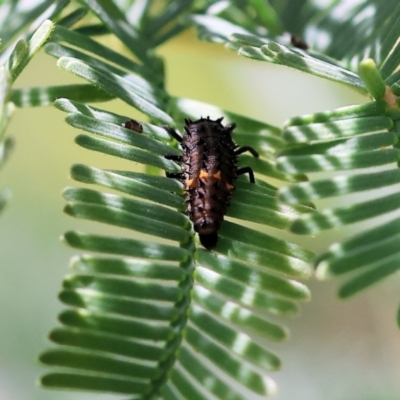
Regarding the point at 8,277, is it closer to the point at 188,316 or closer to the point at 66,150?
the point at 66,150

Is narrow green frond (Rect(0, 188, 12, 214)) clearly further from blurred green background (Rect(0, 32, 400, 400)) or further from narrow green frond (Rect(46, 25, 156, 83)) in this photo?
blurred green background (Rect(0, 32, 400, 400))

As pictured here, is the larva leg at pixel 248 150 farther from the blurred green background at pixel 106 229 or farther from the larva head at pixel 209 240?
the blurred green background at pixel 106 229

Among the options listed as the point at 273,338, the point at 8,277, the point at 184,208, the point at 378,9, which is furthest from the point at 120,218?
the point at 8,277

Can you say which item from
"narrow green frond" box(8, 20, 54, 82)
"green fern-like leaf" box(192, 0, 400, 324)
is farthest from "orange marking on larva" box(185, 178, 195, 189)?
"narrow green frond" box(8, 20, 54, 82)

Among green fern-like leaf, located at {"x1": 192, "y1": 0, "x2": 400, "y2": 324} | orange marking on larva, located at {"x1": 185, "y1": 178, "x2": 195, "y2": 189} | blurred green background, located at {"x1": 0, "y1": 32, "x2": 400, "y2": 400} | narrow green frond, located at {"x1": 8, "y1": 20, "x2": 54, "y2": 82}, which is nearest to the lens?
green fern-like leaf, located at {"x1": 192, "y1": 0, "x2": 400, "y2": 324}

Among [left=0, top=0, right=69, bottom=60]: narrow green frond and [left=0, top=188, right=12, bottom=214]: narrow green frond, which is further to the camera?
[left=0, top=0, right=69, bottom=60]: narrow green frond

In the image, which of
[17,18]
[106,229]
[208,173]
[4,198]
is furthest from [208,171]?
[106,229]

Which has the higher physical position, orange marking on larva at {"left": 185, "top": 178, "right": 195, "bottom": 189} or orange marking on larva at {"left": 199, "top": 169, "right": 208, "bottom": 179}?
orange marking on larva at {"left": 199, "top": 169, "right": 208, "bottom": 179}
